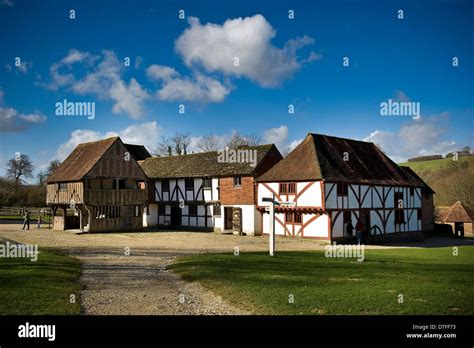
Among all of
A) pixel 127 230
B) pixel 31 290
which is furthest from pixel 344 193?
pixel 31 290

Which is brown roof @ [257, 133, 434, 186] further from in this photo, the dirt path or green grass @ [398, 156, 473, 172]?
green grass @ [398, 156, 473, 172]

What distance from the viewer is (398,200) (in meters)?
31.9

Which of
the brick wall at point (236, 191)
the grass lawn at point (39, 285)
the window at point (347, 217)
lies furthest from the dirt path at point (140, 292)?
the brick wall at point (236, 191)

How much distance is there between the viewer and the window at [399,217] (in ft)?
103

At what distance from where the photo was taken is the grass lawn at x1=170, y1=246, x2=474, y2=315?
8641mm

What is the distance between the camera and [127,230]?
30797 millimetres

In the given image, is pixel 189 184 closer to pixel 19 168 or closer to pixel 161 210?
pixel 161 210

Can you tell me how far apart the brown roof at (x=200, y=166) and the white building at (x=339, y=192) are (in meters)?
2.24

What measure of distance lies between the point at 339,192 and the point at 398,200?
25.9 feet

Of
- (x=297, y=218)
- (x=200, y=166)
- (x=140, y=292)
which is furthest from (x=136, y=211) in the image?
(x=140, y=292)
